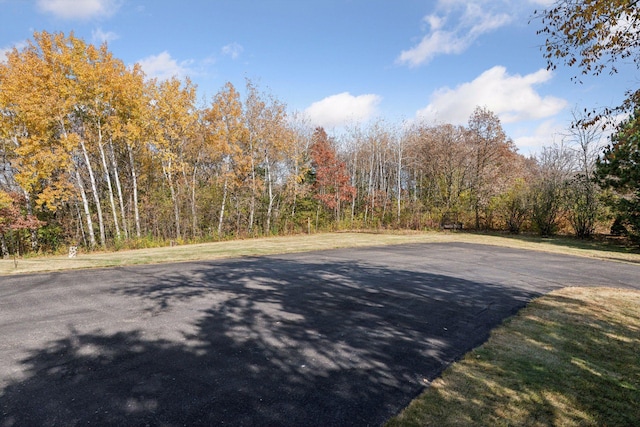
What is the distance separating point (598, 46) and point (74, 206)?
24148 mm

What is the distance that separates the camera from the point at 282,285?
21.7 feet

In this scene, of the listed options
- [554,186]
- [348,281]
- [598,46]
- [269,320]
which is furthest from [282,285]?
[554,186]

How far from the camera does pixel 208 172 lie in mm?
22297

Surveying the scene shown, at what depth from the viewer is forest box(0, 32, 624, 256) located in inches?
566

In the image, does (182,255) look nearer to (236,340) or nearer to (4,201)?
(4,201)

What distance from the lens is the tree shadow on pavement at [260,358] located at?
2533 millimetres

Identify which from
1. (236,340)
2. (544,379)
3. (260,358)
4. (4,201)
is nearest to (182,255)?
(4,201)

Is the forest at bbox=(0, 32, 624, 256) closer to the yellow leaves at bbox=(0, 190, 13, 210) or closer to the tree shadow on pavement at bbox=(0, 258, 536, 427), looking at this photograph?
the yellow leaves at bbox=(0, 190, 13, 210)

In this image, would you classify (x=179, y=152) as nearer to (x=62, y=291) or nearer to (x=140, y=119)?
(x=140, y=119)

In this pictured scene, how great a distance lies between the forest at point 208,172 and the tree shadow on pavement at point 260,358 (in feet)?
40.6

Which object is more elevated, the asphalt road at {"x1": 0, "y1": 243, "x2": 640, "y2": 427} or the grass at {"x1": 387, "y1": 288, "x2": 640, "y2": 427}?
the asphalt road at {"x1": 0, "y1": 243, "x2": 640, "y2": 427}

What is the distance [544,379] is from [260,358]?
290cm

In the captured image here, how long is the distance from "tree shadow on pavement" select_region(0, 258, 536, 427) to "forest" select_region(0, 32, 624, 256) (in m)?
12.4

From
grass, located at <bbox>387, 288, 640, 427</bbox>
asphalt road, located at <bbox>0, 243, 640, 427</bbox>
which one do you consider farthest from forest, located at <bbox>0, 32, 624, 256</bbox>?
grass, located at <bbox>387, 288, 640, 427</bbox>
